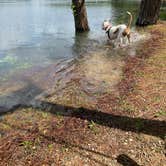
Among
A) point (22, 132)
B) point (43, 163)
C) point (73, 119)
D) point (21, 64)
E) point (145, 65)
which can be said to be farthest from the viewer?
point (21, 64)

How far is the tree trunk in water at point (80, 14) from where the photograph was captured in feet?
40.0

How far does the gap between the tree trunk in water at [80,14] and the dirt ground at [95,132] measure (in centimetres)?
719

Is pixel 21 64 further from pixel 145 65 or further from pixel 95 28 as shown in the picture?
pixel 95 28

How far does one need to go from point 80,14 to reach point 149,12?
3.76 metres

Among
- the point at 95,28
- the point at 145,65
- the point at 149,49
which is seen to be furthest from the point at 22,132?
the point at 95,28

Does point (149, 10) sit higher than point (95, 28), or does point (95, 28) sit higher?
point (149, 10)

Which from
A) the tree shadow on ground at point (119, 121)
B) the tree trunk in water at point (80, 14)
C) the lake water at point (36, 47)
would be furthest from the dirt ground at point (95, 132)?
the tree trunk in water at point (80, 14)

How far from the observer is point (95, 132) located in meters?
4.28

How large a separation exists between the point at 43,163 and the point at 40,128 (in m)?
0.90

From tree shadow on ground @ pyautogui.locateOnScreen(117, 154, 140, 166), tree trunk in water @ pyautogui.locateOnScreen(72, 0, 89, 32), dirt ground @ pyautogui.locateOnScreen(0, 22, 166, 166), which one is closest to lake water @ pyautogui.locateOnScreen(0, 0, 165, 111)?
tree trunk in water @ pyautogui.locateOnScreen(72, 0, 89, 32)

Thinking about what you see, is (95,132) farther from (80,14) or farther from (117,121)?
(80,14)

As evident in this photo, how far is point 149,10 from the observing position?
13.8 m

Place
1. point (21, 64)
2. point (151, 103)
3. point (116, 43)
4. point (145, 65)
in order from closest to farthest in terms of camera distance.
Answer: point (151, 103)
point (145, 65)
point (21, 64)
point (116, 43)

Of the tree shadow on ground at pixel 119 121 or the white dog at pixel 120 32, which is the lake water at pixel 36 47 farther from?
the tree shadow on ground at pixel 119 121
